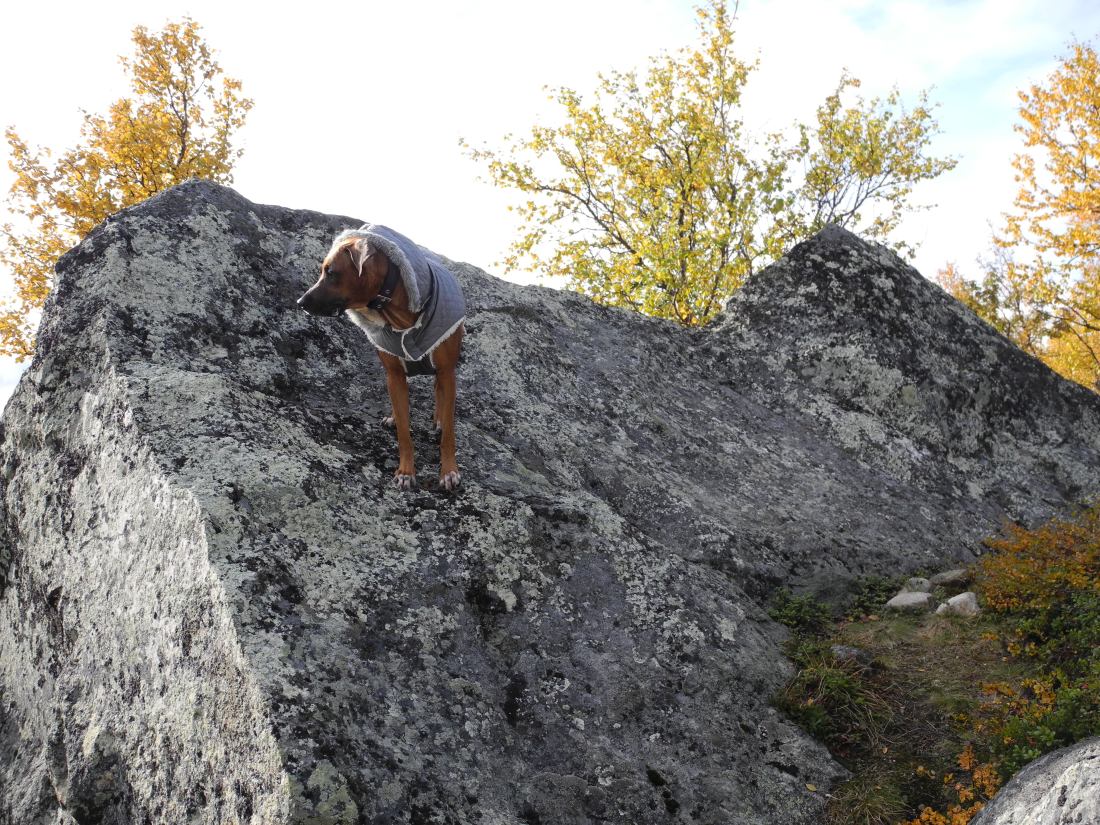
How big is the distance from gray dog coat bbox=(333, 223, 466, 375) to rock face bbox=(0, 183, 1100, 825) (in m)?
0.72

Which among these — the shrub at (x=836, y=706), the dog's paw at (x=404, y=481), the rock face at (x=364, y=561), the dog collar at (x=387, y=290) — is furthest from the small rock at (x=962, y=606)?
the dog collar at (x=387, y=290)

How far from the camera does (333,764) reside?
3225mm

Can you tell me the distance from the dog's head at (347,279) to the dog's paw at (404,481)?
1.06 m

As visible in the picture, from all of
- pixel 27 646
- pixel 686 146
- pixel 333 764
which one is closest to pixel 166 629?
pixel 333 764

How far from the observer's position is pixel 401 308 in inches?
183

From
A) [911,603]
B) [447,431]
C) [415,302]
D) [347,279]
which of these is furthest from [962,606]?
[347,279]

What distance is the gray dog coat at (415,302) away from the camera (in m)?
4.57

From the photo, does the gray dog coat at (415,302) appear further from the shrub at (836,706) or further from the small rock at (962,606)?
the small rock at (962,606)

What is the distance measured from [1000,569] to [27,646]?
22.2ft

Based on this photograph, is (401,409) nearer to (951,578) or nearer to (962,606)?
(962,606)

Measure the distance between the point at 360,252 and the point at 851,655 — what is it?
4.02 metres

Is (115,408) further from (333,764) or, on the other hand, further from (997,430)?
(997,430)

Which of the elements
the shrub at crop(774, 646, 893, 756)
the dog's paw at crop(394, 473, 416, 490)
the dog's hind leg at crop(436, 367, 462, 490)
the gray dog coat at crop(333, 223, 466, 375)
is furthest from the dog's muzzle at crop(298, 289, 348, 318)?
the shrub at crop(774, 646, 893, 756)

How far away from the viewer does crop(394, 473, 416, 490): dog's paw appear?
474cm
